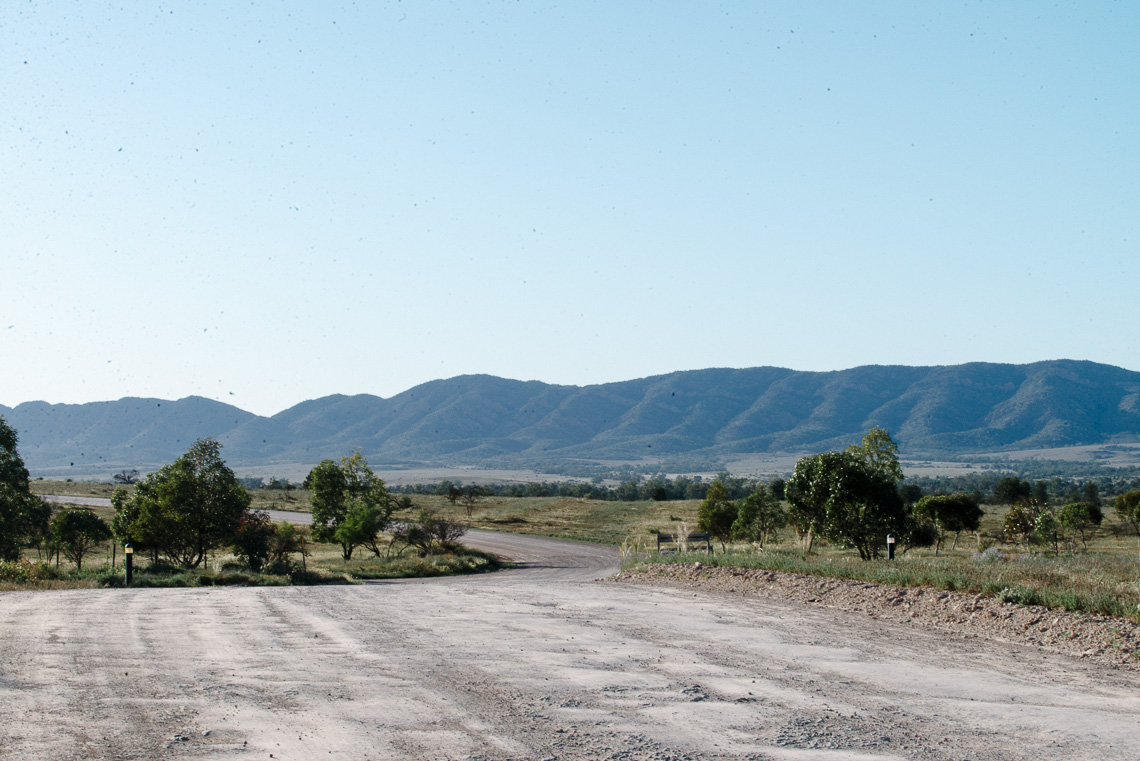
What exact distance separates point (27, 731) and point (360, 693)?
3.08 meters

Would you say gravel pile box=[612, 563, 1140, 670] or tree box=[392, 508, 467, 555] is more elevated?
gravel pile box=[612, 563, 1140, 670]

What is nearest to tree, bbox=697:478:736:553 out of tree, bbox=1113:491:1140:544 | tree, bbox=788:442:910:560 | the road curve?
the road curve

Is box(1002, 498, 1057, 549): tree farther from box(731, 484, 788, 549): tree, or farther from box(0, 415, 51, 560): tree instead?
box(0, 415, 51, 560): tree

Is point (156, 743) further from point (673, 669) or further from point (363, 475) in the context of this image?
point (363, 475)

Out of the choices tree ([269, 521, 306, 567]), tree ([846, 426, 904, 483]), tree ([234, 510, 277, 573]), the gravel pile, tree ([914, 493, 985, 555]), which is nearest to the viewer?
the gravel pile

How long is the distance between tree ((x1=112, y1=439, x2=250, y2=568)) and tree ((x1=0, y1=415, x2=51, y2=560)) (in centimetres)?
519

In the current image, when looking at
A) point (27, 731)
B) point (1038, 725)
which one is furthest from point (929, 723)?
point (27, 731)

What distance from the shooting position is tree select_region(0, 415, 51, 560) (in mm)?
39500

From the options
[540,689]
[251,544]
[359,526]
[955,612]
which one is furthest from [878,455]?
[359,526]

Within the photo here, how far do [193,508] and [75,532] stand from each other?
989 cm

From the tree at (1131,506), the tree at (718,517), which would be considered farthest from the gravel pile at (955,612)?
the tree at (1131,506)

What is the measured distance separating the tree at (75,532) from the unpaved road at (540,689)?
30.0 meters

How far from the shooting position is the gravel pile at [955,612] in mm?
12156

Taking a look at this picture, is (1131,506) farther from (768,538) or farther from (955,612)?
(955,612)
